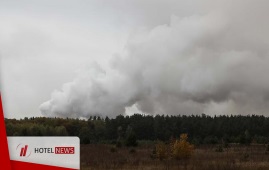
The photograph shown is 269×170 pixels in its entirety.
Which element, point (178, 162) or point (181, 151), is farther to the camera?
point (181, 151)

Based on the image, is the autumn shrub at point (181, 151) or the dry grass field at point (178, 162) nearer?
the dry grass field at point (178, 162)

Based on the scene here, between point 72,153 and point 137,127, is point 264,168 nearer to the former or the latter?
point 72,153

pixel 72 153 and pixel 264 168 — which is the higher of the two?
pixel 72 153

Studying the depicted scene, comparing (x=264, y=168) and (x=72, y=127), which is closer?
(x=264, y=168)

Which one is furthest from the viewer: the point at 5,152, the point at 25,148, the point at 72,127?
the point at 72,127

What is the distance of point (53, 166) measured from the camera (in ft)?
10.5

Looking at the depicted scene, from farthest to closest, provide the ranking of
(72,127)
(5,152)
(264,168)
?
(72,127)
(264,168)
(5,152)

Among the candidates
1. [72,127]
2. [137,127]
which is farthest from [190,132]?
[72,127]

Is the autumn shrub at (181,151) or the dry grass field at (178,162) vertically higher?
the autumn shrub at (181,151)

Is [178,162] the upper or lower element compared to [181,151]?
lower

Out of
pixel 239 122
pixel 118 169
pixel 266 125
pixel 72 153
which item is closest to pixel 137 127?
pixel 239 122

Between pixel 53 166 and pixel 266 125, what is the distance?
131654mm

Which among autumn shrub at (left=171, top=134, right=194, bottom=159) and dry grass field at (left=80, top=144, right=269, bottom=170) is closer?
dry grass field at (left=80, top=144, right=269, bottom=170)

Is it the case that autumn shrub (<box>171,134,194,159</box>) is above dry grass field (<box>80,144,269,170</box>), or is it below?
above
